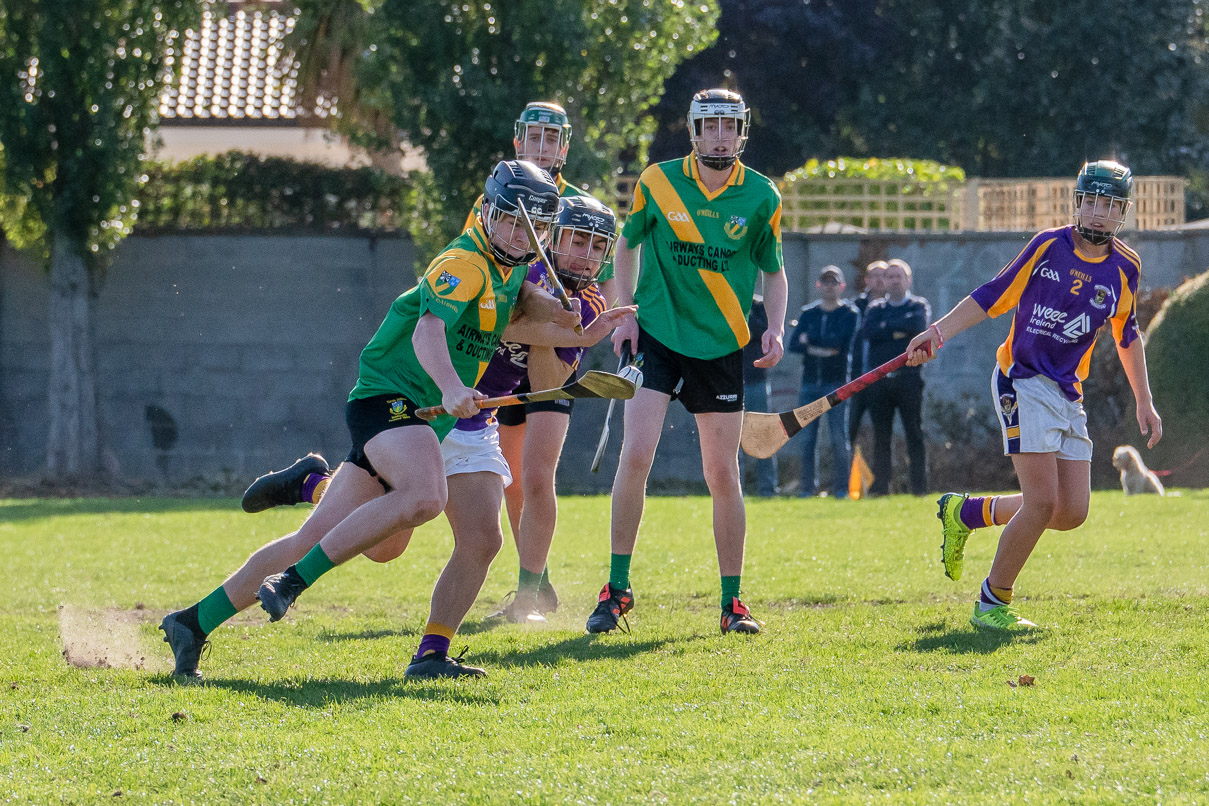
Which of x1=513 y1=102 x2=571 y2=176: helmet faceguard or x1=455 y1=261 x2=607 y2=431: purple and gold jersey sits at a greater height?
x1=513 y1=102 x2=571 y2=176: helmet faceguard

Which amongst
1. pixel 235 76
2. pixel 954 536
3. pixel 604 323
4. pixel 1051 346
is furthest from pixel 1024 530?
pixel 235 76

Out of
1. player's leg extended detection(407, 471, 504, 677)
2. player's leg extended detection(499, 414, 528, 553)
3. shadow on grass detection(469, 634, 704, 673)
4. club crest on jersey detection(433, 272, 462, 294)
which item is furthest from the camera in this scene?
player's leg extended detection(499, 414, 528, 553)

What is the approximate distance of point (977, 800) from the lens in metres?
3.63

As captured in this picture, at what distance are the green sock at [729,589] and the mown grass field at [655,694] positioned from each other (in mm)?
185

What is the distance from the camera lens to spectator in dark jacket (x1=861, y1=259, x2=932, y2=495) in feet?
44.8

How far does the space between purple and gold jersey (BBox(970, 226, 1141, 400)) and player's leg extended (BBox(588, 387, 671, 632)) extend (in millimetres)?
1574

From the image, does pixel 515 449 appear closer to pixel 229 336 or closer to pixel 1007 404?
→ pixel 1007 404

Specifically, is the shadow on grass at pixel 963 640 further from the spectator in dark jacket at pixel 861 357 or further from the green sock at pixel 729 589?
the spectator in dark jacket at pixel 861 357

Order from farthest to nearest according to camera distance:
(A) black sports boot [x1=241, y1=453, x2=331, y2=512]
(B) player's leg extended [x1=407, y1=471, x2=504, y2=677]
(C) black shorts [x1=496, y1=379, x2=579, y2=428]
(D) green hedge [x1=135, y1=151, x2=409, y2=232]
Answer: (D) green hedge [x1=135, y1=151, x2=409, y2=232], (C) black shorts [x1=496, y1=379, x2=579, y2=428], (A) black sports boot [x1=241, y1=453, x2=331, y2=512], (B) player's leg extended [x1=407, y1=471, x2=504, y2=677]

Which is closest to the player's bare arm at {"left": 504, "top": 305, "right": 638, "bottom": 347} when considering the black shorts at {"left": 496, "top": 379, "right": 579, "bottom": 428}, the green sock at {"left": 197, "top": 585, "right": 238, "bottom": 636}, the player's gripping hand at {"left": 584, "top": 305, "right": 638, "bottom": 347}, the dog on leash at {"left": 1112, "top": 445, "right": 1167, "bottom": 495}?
the player's gripping hand at {"left": 584, "top": 305, "right": 638, "bottom": 347}

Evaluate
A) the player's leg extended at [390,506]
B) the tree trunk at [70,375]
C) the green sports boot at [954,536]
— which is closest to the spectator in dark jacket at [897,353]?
the green sports boot at [954,536]

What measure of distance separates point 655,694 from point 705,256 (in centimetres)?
244

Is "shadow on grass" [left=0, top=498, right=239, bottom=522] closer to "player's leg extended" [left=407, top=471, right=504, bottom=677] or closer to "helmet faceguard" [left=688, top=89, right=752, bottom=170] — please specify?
"helmet faceguard" [left=688, top=89, right=752, bottom=170]

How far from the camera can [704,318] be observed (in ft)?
22.1
